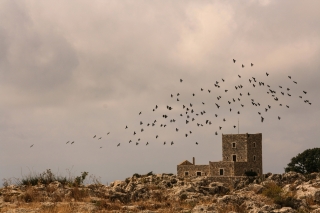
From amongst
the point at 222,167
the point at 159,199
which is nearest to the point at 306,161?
the point at 222,167

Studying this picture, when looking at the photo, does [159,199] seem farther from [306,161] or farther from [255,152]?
[306,161]

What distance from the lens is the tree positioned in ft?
291

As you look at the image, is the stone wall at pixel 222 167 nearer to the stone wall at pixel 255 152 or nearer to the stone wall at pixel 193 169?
the stone wall at pixel 193 169

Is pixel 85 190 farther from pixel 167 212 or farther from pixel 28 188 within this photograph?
pixel 167 212

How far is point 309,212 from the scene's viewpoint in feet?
61.7

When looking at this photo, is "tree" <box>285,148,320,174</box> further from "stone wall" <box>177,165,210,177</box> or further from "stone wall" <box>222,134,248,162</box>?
"stone wall" <box>177,165,210,177</box>

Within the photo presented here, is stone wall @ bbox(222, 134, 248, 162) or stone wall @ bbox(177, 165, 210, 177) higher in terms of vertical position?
stone wall @ bbox(222, 134, 248, 162)

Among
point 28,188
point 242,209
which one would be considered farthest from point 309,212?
point 28,188

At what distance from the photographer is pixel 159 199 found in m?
22.8

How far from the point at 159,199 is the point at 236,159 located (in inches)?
2563

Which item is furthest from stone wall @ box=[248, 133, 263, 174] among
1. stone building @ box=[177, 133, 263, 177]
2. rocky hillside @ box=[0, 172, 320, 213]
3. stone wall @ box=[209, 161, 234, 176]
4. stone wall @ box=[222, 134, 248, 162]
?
rocky hillside @ box=[0, 172, 320, 213]

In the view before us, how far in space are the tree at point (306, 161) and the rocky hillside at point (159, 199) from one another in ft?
219

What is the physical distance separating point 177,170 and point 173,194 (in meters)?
64.0

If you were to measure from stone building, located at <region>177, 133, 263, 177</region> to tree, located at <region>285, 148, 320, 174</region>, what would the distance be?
8944 mm
